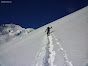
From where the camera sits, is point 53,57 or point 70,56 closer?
point 70,56

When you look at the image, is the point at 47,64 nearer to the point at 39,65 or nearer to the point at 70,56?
the point at 39,65

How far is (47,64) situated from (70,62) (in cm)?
158

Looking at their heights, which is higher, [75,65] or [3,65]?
[3,65]

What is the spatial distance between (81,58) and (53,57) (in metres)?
2.31

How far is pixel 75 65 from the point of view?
7.61 m

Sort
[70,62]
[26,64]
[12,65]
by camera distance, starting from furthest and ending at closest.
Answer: [12,65] → [26,64] → [70,62]

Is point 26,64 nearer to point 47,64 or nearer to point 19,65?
point 19,65

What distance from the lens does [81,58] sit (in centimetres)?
819

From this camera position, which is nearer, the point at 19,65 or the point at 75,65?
the point at 75,65

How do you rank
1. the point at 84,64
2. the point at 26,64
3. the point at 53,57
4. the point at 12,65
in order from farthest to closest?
the point at 12,65 < the point at 26,64 < the point at 53,57 < the point at 84,64

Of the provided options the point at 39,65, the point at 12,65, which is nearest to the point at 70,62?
the point at 39,65

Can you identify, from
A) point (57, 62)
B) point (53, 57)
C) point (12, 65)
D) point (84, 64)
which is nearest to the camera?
point (84, 64)

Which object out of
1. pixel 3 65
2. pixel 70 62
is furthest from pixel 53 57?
pixel 3 65

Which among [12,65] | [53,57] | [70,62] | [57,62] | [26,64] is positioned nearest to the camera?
[70,62]
